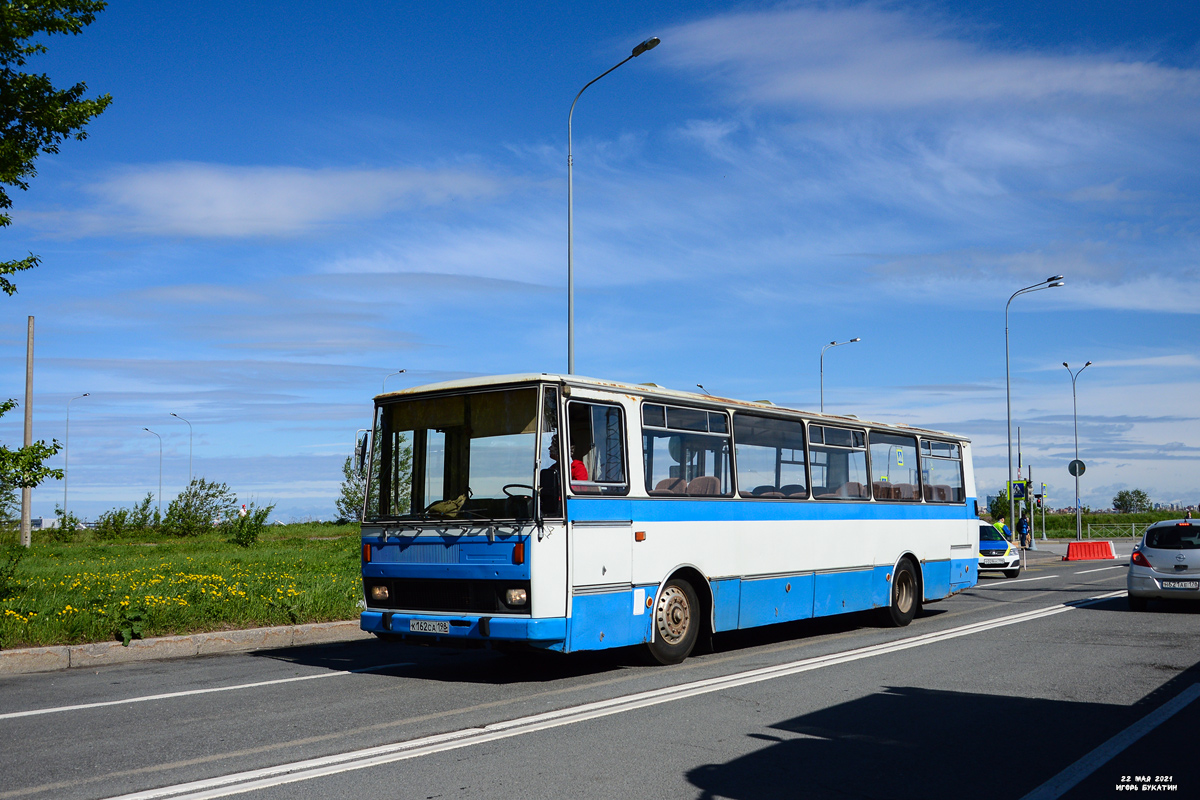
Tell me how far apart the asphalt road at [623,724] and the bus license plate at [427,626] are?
48cm

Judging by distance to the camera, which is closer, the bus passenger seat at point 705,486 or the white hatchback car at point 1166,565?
the bus passenger seat at point 705,486

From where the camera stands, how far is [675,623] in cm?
1087

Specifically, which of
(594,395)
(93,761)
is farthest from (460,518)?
(93,761)

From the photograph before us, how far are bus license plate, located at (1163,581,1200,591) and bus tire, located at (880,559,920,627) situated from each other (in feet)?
13.3

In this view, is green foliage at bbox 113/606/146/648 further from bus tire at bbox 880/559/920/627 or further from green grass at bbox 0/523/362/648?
bus tire at bbox 880/559/920/627

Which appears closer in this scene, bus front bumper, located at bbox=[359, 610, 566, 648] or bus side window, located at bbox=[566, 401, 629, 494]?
bus front bumper, located at bbox=[359, 610, 566, 648]

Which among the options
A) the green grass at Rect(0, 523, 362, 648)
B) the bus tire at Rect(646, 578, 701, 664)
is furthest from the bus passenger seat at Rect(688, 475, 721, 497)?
the green grass at Rect(0, 523, 362, 648)

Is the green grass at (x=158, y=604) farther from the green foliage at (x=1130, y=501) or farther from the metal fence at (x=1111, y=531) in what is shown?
the green foliage at (x=1130, y=501)

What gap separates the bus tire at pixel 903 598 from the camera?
15.0 metres

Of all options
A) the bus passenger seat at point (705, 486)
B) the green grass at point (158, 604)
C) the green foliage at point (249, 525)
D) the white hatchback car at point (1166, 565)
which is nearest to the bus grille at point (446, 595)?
the bus passenger seat at point (705, 486)

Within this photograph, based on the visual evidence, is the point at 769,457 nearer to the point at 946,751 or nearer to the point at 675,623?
the point at 675,623

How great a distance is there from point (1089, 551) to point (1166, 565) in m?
25.3

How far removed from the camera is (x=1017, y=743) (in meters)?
6.80

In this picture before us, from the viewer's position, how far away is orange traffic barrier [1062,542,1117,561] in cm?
3900
